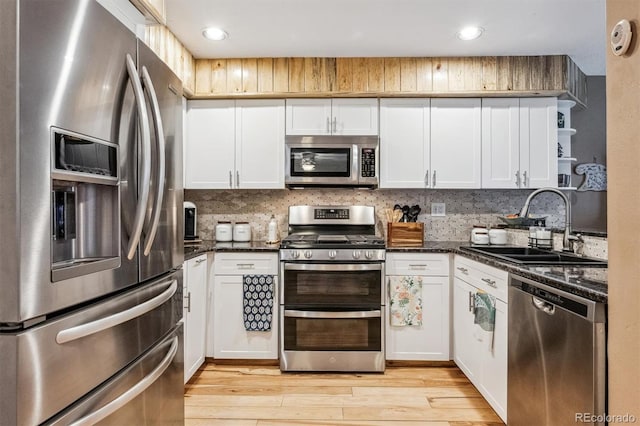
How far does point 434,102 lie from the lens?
3045 mm

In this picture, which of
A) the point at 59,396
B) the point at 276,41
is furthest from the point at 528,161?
the point at 59,396

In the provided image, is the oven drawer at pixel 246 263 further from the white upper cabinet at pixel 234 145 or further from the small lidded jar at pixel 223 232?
the white upper cabinet at pixel 234 145

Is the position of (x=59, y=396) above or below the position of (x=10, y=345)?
below

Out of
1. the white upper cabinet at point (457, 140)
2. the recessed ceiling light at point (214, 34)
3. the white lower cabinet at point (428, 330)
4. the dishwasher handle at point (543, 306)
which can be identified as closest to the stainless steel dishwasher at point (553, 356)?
the dishwasher handle at point (543, 306)

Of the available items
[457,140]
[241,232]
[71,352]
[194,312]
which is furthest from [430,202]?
[71,352]

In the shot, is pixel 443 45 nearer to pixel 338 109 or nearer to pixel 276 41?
Result: pixel 338 109

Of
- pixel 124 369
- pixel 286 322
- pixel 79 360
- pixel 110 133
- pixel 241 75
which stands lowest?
pixel 286 322

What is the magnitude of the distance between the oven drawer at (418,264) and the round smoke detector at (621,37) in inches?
72.9

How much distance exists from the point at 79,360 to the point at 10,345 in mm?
198

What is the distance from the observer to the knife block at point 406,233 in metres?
3.05

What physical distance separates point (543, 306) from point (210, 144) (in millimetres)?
2582

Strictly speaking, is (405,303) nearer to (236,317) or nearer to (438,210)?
(438,210)

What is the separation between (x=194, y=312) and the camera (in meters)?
2.51

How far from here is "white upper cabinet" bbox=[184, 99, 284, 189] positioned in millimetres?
3059
